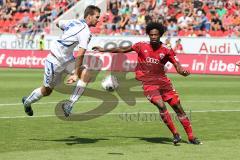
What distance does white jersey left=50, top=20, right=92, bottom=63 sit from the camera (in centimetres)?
1222

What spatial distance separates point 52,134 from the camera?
13.1 meters

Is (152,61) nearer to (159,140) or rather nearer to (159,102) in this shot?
(159,102)

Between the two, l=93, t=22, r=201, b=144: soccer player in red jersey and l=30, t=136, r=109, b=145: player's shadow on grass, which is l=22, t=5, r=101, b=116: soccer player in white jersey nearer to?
l=30, t=136, r=109, b=145: player's shadow on grass

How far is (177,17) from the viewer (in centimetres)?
4453

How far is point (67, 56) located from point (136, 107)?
6.95 meters

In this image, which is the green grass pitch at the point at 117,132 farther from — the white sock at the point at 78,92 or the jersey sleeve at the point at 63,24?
the jersey sleeve at the point at 63,24

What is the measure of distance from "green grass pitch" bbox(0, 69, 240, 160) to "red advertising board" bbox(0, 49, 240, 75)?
14097 mm

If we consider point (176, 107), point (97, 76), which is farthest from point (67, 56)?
point (97, 76)

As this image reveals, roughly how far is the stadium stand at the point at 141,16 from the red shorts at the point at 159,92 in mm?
30272

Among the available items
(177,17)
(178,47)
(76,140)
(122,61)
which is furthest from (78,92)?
(177,17)

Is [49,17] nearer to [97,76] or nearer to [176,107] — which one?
[97,76]

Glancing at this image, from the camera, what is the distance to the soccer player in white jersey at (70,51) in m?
12.2

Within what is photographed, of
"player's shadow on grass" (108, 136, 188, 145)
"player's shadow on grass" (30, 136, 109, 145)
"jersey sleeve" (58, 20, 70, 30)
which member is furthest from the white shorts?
"player's shadow on grass" (108, 136, 188, 145)

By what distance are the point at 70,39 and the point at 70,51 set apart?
0.29 meters
